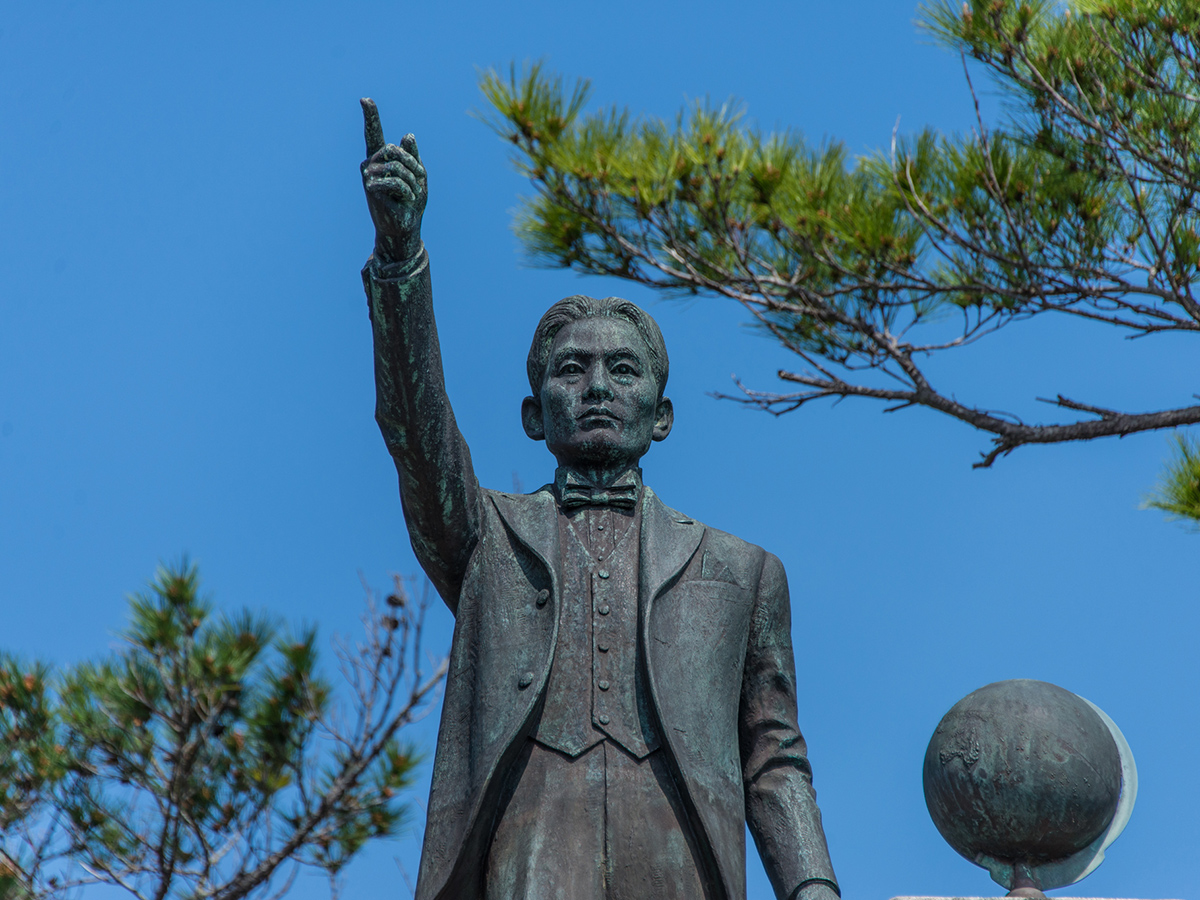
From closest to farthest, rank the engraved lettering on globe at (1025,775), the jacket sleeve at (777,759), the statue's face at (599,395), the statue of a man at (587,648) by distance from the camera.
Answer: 1. the statue of a man at (587,648)
2. the jacket sleeve at (777,759)
3. the statue's face at (599,395)
4. the engraved lettering on globe at (1025,775)

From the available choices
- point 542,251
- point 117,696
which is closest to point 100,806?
point 117,696

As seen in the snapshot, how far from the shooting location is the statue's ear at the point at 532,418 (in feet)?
15.0

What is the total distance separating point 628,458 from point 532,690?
0.70 metres

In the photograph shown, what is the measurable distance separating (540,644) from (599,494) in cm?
46

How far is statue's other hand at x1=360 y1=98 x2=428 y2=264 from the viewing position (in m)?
3.91

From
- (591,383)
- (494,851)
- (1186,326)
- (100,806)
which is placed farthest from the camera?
(100,806)

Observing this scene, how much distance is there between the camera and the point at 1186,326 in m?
8.66

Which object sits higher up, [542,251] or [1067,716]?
[542,251]

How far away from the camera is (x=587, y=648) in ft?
13.5

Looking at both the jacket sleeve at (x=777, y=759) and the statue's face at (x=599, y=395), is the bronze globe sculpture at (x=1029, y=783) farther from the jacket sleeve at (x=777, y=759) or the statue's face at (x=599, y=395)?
the statue's face at (x=599, y=395)

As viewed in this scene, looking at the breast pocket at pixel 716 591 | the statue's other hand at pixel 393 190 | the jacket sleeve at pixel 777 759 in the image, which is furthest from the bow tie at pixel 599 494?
the statue's other hand at pixel 393 190

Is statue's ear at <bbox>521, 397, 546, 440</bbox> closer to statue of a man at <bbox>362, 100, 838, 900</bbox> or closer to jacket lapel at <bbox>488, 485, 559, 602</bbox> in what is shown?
statue of a man at <bbox>362, 100, 838, 900</bbox>

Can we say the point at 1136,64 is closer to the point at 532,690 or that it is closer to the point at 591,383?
the point at 591,383

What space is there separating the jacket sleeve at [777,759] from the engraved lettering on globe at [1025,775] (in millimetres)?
1006
